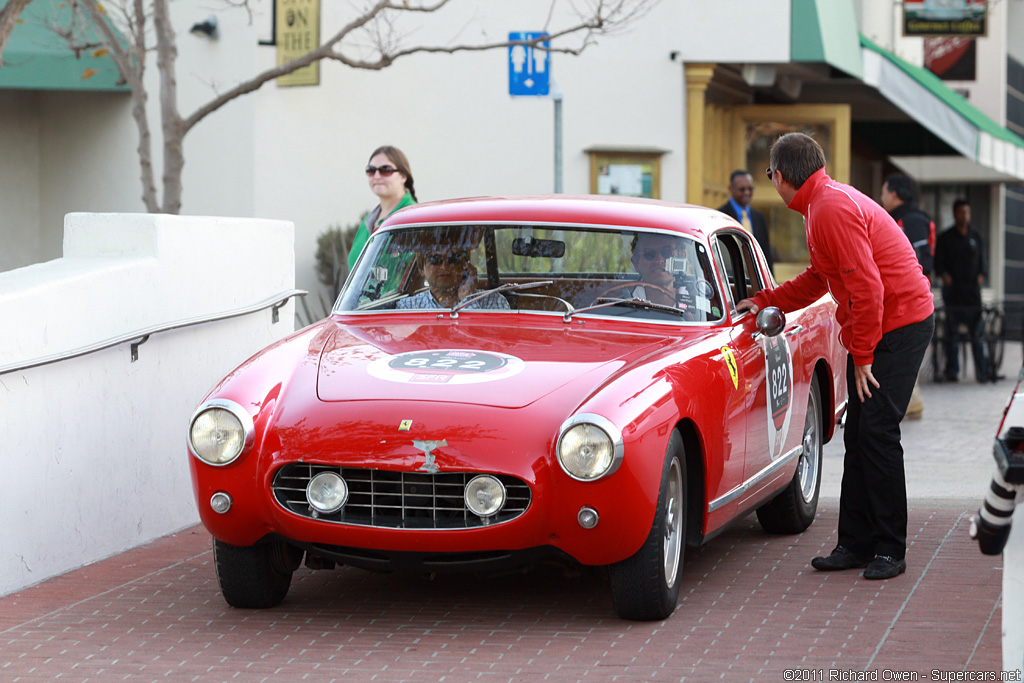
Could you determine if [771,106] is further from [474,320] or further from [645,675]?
[645,675]

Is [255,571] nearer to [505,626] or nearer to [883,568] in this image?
[505,626]

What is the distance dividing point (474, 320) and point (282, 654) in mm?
1752

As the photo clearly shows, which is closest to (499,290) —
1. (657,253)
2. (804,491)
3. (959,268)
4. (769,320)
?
(657,253)

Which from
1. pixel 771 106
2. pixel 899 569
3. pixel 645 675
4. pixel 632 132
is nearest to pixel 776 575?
pixel 899 569

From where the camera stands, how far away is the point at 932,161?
89.6 feet

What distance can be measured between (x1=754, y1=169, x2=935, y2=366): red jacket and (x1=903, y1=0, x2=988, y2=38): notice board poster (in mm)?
14860

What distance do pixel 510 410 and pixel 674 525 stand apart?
88 cm

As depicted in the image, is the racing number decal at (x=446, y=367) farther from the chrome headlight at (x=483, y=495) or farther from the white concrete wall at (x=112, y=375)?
the white concrete wall at (x=112, y=375)

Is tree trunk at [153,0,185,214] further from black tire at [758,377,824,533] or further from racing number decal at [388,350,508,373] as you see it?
racing number decal at [388,350,508,373]

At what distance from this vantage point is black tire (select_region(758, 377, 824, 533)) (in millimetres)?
7270

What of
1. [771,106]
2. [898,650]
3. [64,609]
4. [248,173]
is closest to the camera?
[898,650]

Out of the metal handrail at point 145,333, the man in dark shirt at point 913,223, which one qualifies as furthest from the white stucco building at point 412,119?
the metal handrail at point 145,333

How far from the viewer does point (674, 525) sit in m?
5.61

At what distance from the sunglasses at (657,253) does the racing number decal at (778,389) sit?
0.69 m
